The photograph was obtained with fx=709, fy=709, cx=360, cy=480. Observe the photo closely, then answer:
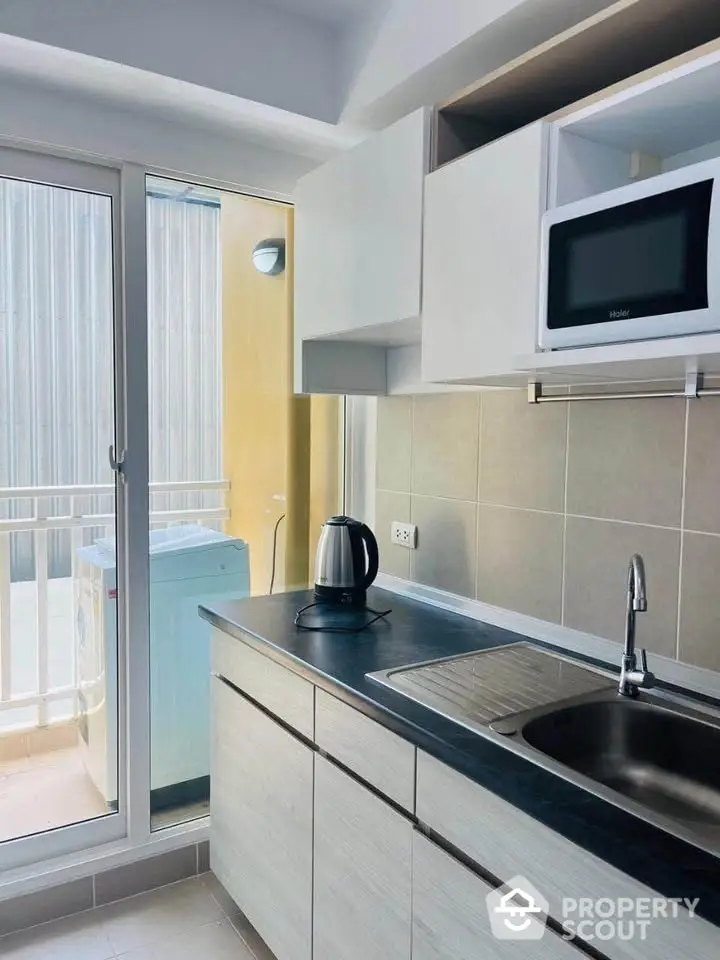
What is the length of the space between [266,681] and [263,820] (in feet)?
1.21

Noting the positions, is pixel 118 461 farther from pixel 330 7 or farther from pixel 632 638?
pixel 632 638

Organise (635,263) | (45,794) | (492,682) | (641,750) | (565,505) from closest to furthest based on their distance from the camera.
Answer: (635,263), (641,750), (492,682), (565,505), (45,794)

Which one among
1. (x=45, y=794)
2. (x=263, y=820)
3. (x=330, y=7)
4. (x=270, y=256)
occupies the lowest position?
(x=45, y=794)

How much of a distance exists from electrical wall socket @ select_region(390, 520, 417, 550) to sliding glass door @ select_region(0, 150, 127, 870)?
85cm

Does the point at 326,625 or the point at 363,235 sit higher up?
the point at 363,235

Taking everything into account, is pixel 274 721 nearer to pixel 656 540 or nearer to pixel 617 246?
pixel 656 540

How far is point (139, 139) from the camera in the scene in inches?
83.2

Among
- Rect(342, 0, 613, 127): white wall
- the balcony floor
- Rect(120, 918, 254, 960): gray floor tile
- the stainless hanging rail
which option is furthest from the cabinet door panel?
Rect(120, 918, 254, 960): gray floor tile

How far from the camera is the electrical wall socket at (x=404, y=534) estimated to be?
7.30ft

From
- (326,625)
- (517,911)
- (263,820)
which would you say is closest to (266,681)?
(326,625)

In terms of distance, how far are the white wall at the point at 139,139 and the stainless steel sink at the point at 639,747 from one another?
187cm

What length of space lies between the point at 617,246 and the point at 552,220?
0.16 m

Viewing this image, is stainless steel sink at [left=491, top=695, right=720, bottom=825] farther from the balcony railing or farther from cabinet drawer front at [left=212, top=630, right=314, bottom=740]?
the balcony railing

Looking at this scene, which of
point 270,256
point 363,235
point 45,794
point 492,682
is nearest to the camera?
point 492,682
